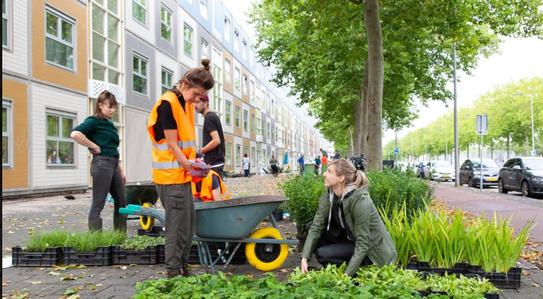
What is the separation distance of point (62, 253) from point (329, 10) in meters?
9.20

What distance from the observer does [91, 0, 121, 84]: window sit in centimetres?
1941

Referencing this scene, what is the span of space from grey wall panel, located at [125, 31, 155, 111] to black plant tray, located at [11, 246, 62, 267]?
1713 centimetres

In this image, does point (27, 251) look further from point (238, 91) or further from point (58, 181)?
point (238, 91)

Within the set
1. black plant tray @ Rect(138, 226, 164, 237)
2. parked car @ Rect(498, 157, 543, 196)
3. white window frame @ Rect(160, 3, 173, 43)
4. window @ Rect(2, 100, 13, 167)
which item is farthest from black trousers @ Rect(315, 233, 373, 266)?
white window frame @ Rect(160, 3, 173, 43)

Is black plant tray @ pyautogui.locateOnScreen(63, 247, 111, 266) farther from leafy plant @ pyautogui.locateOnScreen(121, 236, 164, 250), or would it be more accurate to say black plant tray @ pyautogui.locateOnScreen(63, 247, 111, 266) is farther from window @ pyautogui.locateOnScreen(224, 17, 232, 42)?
window @ pyautogui.locateOnScreen(224, 17, 232, 42)

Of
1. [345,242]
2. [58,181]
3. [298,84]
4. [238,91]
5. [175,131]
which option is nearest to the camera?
[175,131]

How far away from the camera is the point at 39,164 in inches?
615

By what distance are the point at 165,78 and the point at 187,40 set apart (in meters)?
4.76

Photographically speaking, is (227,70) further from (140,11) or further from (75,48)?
(75,48)

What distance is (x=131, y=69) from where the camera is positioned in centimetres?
2200

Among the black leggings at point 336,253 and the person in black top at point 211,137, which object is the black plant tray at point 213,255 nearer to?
the person in black top at point 211,137

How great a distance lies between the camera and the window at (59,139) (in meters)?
16.5

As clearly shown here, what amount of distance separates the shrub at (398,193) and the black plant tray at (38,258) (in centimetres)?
371

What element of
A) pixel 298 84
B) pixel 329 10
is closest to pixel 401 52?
pixel 329 10
